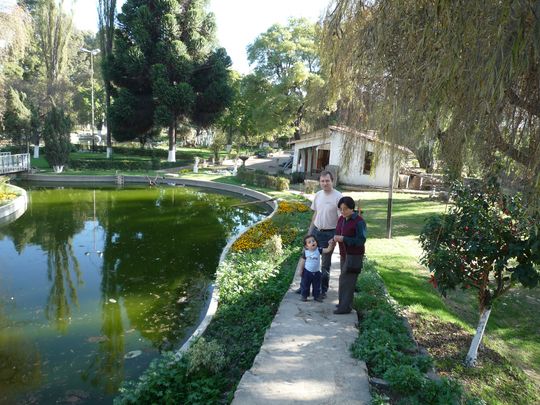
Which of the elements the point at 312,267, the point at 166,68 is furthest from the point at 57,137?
the point at 312,267

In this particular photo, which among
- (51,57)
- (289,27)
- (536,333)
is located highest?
(289,27)

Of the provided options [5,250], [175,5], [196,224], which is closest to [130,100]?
[175,5]

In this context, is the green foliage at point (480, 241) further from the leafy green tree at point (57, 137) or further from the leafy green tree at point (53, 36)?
the leafy green tree at point (53, 36)

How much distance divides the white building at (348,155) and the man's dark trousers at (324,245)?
0.86 m

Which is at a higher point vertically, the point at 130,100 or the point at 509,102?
the point at 130,100

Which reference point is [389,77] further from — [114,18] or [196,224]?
[114,18]

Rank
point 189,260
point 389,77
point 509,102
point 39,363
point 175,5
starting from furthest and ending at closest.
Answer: point 175,5, point 189,260, point 39,363, point 389,77, point 509,102

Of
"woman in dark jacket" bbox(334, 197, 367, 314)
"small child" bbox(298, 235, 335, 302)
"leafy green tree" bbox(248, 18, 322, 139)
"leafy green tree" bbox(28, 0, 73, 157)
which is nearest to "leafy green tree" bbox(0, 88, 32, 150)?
"leafy green tree" bbox(28, 0, 73, 157)

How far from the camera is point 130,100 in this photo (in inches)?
1150

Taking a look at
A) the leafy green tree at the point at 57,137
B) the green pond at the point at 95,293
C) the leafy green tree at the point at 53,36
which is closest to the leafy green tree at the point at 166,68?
the leafy green tree at the point at 53,36

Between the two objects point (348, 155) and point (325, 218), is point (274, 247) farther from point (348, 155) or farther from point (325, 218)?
point (348, 155)

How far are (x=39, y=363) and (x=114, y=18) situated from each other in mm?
33209

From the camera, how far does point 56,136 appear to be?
24.1 meters

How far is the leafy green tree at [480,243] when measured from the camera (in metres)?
4.35
